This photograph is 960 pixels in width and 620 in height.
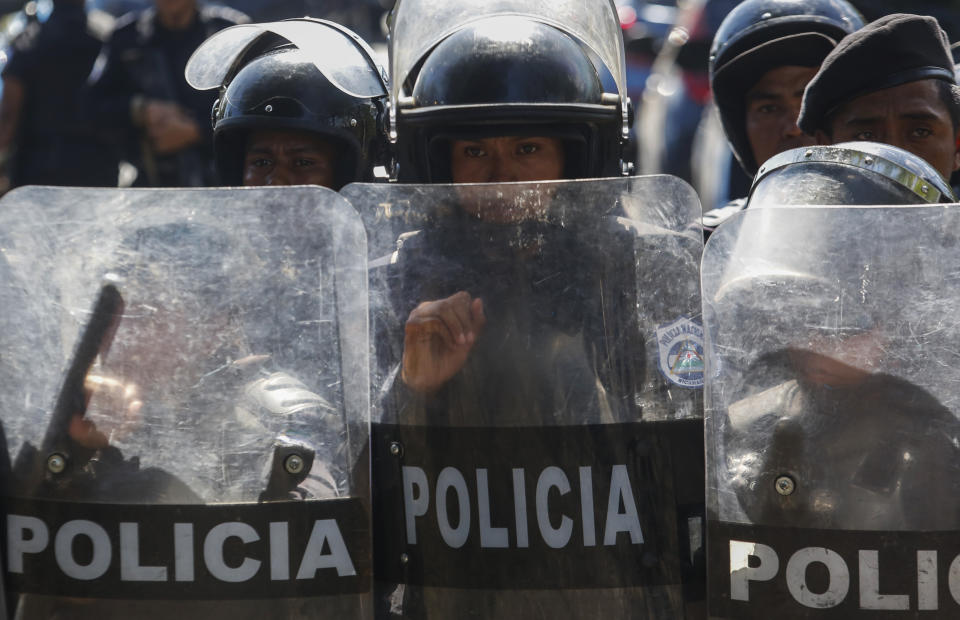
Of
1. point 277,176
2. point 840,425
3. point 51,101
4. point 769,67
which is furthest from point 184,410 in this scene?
point 51,101

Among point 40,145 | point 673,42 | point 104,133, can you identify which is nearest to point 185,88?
point 104,133

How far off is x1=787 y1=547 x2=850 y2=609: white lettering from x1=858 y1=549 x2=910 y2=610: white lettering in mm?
25

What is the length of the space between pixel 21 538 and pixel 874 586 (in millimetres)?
1325

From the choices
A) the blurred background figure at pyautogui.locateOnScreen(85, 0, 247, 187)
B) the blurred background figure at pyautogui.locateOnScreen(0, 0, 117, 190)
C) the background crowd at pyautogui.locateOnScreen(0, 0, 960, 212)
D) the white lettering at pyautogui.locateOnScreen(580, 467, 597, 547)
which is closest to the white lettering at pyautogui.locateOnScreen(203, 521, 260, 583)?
the white lettering at pyautogui.locateOnScreen(580, 467, 597, 547)

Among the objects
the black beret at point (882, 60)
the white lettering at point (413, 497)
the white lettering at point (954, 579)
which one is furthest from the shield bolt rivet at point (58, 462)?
the black beret at point (882, 60)

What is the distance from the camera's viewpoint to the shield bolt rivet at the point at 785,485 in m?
2.08

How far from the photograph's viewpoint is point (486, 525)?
2182 mm

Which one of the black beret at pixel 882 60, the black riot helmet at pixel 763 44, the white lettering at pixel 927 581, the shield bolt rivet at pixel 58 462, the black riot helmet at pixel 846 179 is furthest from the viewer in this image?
the black riot helmet at pixel 763 44

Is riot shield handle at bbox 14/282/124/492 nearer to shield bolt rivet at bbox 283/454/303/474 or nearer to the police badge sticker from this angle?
shield bolt rivet at bbox 283/454/303/474

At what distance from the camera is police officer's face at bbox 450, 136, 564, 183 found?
296 cm

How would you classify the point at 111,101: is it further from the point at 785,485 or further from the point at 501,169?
the point at 785,485

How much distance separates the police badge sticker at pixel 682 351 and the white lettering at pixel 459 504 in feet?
1.23

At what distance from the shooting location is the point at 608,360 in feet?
7.22

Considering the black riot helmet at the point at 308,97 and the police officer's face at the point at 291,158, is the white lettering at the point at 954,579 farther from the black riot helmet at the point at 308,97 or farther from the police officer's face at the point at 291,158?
the police officer's face at the point at 291,158
